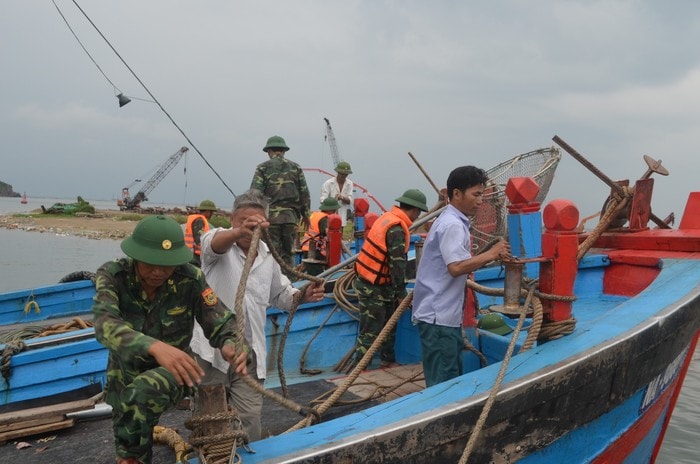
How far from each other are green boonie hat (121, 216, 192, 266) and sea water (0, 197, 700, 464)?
5.27 meters

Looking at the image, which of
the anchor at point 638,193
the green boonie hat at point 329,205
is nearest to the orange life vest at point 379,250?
the anchor at point 638,193

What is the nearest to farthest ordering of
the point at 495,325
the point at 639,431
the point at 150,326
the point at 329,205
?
1. the point at 150,326
2. the point at 639,431
3. the point at 495,325
4. the point at 329,205

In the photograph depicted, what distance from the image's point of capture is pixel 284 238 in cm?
680

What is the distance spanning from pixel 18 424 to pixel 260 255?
1988 mm

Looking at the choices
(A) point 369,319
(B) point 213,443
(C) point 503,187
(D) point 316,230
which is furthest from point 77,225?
(B) point 213,443

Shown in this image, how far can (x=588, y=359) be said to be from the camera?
99.3 inches

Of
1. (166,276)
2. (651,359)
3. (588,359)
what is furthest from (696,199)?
(166,276)

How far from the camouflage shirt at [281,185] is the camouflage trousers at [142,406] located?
4527 millimetres

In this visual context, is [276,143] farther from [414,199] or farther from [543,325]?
[543,325]

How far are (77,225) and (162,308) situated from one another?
160 ft

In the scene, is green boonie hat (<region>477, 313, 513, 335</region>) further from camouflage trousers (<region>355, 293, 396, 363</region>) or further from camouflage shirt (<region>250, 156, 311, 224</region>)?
camouflage shirt (<region>250, 156, 311, 224</region>)

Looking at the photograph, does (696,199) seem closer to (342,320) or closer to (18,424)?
(342,320)

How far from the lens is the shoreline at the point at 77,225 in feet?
127

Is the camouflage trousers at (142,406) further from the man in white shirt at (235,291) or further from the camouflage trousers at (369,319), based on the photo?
the camouflage trousers at (369,319)
